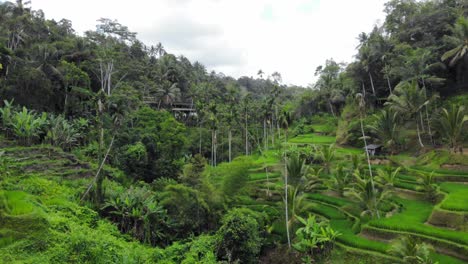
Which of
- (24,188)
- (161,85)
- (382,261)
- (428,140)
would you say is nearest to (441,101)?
(428,140)

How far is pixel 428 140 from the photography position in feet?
94.4

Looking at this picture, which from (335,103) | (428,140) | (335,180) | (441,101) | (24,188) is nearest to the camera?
(24,188)

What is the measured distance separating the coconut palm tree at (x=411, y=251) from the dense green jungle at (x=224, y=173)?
2.0 inches

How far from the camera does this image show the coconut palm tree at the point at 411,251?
11.5 meters

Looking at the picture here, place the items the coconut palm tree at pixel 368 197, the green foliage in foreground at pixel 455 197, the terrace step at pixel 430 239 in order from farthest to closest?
1. the coconut palm tree at pixel 368 197
2. the green foliage in foreground at pixel 455 197
3. the terrace step at pixel 430 239

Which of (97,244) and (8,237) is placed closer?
(8,237)

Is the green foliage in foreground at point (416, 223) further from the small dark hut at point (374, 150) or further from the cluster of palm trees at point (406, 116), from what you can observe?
the small dark hut at point (374, 150)

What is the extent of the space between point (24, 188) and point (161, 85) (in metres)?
26.8

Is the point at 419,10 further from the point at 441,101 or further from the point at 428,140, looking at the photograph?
the point at 428,140

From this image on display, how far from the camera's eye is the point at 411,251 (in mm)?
11812

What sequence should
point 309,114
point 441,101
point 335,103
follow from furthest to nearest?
point 309,114
point 335,103
point 441,101

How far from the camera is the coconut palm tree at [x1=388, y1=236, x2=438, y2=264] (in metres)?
11.5

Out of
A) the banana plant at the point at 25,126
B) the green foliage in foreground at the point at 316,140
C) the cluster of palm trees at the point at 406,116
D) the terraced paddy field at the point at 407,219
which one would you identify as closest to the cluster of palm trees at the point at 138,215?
the terraced paddy field at the point at 407,219

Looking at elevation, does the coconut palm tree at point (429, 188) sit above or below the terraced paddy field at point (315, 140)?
below
